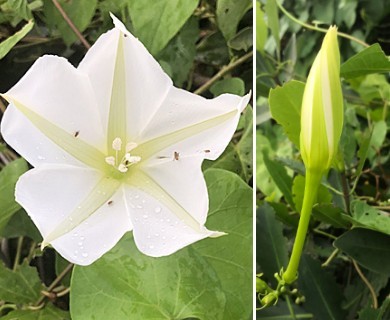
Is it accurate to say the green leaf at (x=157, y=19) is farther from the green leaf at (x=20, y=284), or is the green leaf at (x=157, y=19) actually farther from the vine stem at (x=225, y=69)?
the green leaf at (x=20, y=284)

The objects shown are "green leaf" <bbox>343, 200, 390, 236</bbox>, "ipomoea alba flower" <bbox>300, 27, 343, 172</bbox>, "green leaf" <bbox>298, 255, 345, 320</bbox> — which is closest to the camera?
"ipomoea alba flower" <bbox>300, 27, 343, 172</bbox>

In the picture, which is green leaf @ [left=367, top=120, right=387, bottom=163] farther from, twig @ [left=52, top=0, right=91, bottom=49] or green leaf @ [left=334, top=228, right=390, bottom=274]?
twig @ [left=52, top=0, right=91, bottom=49]

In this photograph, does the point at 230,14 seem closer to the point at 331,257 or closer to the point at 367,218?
the point at 367,218

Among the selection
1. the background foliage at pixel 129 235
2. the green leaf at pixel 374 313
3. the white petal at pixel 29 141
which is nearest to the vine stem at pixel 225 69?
the background foliage at pixel 129 235

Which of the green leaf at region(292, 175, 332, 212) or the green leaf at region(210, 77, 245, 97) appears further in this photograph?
the green leaf at region(292, 175, 332, 212)

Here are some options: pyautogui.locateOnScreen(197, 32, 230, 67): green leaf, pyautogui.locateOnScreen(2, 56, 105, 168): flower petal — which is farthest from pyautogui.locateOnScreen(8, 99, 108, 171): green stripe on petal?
pyautogui.locateOnScreen(197, 32, 230, 67): green leaf

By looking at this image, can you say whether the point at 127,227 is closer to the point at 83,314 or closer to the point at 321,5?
the point at 83,314

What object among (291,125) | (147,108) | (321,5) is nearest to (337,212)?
(291,125)
